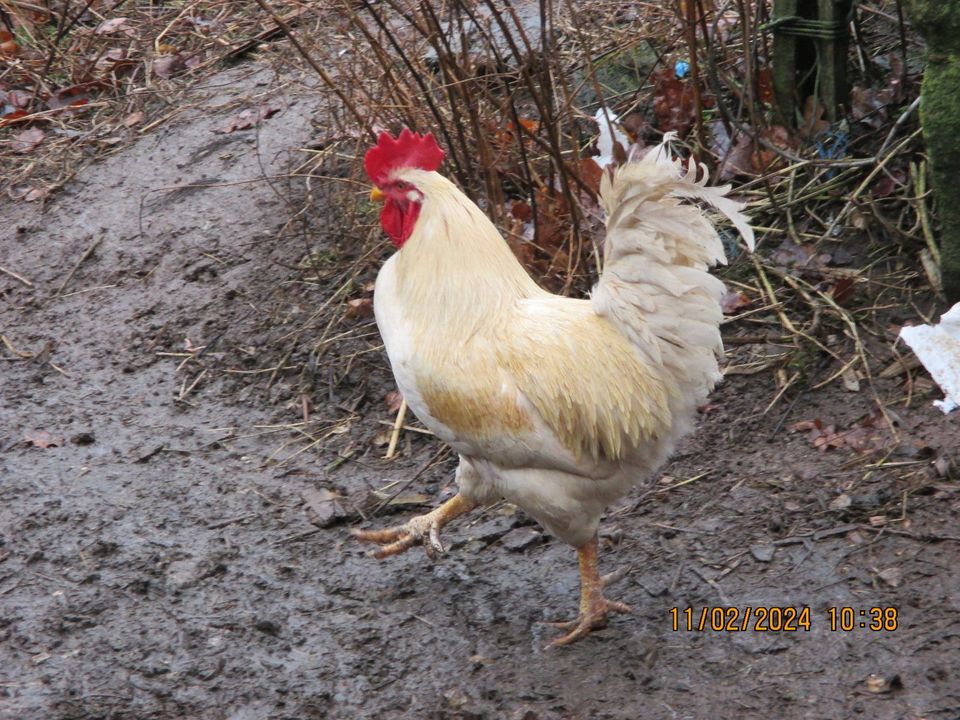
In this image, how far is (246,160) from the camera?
20.7 ft

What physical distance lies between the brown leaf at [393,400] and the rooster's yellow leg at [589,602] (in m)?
1.61

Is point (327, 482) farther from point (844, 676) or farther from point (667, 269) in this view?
point (844, 676)

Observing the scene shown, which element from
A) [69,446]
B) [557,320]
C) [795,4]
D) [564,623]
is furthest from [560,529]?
Answer: [795,4]

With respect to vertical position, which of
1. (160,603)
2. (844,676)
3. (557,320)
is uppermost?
(557,320)

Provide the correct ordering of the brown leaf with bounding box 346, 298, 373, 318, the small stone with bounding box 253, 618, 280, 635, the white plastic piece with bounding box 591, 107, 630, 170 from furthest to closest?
1. the brown leaf with bounding box 346, 298, 373, 318
2. the white plastic piece with bounding box 591, 107, 630, 170
3. the small stone with bounding box 253, 618, 280, 635

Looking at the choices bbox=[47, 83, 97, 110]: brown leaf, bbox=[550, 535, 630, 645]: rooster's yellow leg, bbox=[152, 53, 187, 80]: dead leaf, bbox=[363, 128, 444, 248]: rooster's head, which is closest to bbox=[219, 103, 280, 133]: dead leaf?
bbox=[152, 53, 187, 80]: dead leaf

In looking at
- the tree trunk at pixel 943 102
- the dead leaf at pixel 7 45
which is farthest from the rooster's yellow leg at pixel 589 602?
the dead leaf at pixel 7 45

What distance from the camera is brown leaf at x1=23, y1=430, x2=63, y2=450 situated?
477 centimetres

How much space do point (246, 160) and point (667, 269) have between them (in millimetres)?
3840

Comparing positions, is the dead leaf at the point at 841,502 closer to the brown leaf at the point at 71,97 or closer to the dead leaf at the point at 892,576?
the dead leaf at the point at 892,576

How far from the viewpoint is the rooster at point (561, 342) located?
10.6 ft

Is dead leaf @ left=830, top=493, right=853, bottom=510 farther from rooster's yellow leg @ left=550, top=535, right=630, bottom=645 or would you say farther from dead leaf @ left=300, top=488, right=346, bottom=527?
dead leaf @ left=300, top=488, right=346, bottom=527

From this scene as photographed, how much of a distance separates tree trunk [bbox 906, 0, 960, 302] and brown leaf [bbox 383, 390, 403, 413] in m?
2.54

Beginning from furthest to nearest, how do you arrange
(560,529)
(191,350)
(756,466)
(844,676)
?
(191,350) < (756,466) < (560,529) < (844,676)
